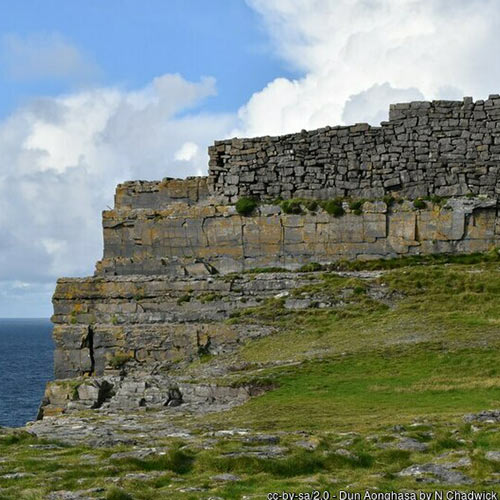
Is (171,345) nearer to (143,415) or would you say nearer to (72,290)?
(72,290)

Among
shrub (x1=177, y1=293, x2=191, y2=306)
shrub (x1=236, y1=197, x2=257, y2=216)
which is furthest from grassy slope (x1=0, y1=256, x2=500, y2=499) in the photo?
shrub (x1=236, y1=197, x2=257, y2=216)

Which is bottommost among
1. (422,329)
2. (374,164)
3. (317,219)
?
(422,329)

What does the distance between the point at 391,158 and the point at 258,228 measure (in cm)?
456

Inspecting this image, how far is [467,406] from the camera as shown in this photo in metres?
14.9

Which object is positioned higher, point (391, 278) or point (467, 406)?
point (391, 278)

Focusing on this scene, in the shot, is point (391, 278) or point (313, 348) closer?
point (313, 348)

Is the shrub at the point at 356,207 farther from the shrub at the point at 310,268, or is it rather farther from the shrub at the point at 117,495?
the shrub at the point at 117,495

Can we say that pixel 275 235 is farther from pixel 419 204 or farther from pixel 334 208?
pixel 419 204

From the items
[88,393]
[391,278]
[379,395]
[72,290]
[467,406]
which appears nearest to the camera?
[467,406]

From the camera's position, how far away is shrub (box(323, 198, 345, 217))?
26219mm

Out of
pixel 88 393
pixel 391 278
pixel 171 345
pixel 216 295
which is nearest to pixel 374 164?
pixel 391 278

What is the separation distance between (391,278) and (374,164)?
435cm

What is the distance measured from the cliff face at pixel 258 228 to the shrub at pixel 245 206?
6.5 inches

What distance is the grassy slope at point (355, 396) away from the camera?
401 inches
